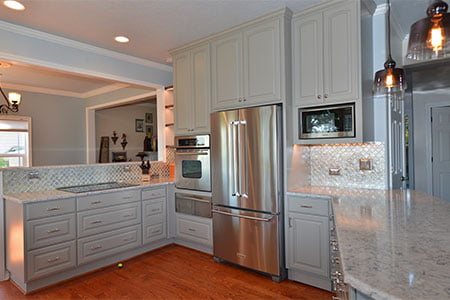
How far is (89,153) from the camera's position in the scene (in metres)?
6.29

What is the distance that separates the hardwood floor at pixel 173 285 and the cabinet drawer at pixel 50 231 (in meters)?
0.44

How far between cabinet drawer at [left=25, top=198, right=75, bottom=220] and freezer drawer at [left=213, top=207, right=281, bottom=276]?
1469 millimetres

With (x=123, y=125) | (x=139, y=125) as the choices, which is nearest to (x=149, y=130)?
(x=139, y=125)

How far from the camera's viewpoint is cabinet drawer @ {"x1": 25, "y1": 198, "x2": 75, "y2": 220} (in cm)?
254

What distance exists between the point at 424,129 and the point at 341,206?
4308 millimetres

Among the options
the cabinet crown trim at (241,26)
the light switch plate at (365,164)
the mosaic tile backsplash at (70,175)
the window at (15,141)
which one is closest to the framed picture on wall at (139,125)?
the window at (15,141)

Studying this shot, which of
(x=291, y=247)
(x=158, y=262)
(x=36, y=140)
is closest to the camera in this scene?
(x=291, y=247)

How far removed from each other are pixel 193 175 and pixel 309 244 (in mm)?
1566

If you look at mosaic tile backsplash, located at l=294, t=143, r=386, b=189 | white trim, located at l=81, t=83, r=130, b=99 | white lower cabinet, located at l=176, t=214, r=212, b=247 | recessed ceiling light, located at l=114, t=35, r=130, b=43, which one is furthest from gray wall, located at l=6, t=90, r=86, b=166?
mosaic tile backsplash, located at l=294, t=143, r=386, b=189

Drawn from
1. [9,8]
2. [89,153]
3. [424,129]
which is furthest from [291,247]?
[89,153]

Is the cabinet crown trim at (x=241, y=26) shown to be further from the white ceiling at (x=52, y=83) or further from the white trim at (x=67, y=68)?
the white ceiling at (x=52, y=83)

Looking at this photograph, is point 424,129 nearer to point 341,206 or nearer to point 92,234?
point 341,206

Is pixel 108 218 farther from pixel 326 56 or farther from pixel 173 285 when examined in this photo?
pixel 326 56

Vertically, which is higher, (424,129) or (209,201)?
(424,129)
